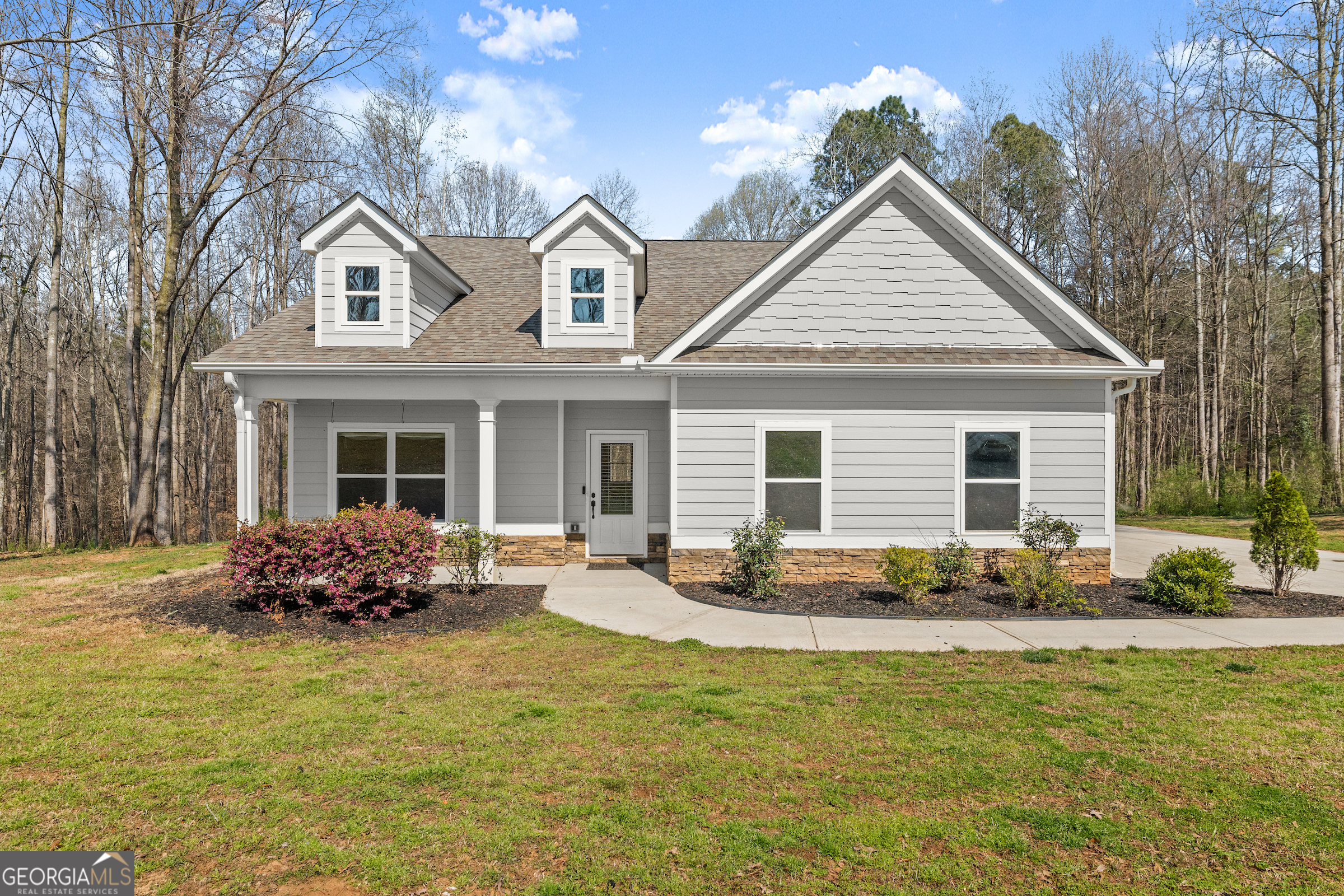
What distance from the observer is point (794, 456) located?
32.3ft

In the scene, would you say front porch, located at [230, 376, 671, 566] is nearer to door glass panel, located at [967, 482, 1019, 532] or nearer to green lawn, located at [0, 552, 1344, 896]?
door glass panel, located at [967, 482, 1019, 532]

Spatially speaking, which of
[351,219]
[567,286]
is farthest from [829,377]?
[351,219]

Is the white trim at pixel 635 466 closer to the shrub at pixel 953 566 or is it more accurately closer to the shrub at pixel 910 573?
the shrub at pixel 910 573

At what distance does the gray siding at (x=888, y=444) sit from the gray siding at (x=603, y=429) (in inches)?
85.8

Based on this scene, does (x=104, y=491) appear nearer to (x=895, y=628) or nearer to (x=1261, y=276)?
(x=895, y=628)

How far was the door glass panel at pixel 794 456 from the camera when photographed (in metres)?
9.84

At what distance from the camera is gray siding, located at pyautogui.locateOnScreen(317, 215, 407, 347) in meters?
11.0

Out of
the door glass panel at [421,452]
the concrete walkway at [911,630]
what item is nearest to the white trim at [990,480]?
the concrete walkway at [911,630]

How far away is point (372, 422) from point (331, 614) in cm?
466

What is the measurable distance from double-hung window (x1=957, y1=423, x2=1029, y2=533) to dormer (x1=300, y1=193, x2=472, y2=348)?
30.3 ft

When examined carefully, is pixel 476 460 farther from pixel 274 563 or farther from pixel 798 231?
pixel 798 231

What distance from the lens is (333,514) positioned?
1154 centimetres

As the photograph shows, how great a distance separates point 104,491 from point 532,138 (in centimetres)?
2021

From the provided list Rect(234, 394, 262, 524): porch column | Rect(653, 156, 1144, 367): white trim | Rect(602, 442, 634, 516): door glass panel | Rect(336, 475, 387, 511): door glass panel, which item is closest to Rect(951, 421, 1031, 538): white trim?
Rect(653, 156, 1144, 367): white trim
